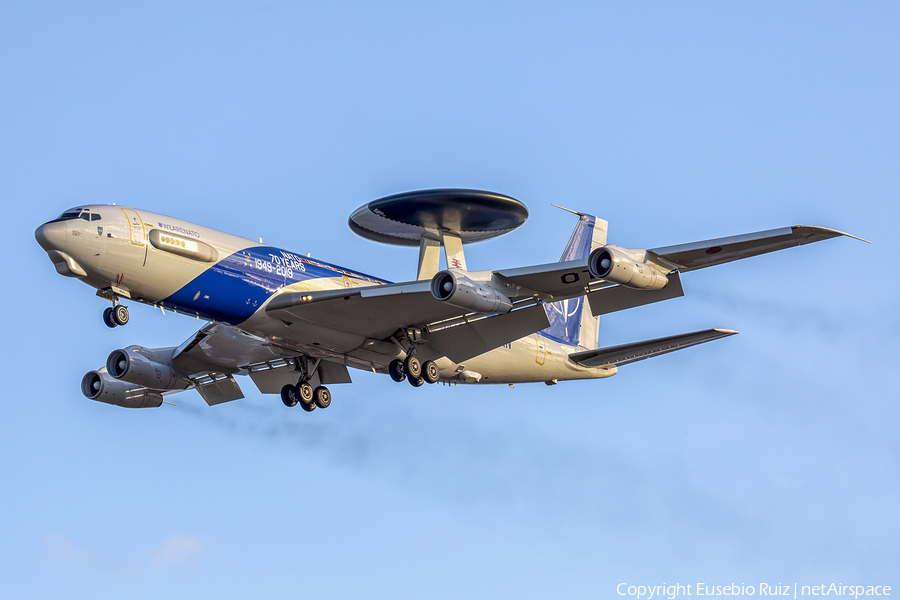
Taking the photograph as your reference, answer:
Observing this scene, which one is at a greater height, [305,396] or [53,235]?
[53,235]

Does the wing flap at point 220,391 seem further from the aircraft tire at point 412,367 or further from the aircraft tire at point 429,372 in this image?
the aircraft tire at point 429,372

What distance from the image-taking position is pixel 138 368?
42.6m

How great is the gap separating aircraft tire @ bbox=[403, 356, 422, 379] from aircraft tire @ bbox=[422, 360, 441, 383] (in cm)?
20

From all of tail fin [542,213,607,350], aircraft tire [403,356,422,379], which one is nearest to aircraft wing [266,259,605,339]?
aircraft tire [403,356,422,379]

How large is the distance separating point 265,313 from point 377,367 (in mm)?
6748

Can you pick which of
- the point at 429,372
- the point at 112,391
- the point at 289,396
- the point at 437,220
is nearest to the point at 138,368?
the point at 112,391

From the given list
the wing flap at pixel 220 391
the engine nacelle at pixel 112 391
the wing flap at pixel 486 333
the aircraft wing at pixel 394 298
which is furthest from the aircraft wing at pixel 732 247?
the engine nacelle at pixel 112 391

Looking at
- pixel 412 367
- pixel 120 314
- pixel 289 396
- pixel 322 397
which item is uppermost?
pixel 120 314

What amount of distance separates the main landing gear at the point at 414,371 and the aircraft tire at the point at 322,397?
3.75m

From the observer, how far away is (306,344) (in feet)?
125

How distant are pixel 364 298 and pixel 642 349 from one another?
12707 mm

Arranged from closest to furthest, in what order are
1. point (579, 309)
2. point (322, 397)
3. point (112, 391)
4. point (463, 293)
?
1. point (463, 293)
2. point (322, 397)
3. point (112, 391)
4. point (579, 309)

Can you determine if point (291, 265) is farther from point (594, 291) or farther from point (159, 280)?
point (594, 291)

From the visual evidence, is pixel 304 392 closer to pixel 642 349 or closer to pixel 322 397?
pixel 322 397
